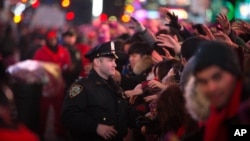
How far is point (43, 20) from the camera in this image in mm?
25719

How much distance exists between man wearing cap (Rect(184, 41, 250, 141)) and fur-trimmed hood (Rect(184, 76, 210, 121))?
0.26 meters

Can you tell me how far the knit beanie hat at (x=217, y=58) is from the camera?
15.8ft

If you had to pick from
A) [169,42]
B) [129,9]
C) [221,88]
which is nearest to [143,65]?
[169,42]

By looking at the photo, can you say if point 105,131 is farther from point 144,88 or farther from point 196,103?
point 196,103

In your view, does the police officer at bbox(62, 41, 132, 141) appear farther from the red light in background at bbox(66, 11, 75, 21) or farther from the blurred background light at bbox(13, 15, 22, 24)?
the red light in background at bbox(66, 11, 75, 21)

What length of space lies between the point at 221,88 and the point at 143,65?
21.7 feet

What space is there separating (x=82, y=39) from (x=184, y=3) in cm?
4085

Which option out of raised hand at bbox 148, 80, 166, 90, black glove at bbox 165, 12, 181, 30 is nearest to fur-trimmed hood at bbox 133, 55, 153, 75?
black glove at bbox 165, 12, 181, 30

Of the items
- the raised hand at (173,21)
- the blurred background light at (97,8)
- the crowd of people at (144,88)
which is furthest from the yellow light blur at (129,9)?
the raised hand at (173,21)

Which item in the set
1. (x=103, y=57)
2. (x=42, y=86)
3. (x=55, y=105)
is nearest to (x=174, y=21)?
Result: (x=103, y=57)

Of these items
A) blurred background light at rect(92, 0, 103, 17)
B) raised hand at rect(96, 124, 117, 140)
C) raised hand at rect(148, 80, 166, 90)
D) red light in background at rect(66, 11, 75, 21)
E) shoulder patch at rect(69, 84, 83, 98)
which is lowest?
raised hand at rect(96, 124, 117, 140)

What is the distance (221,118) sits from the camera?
4785 millimetres

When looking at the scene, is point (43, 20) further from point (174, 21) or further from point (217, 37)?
point (217, 37)

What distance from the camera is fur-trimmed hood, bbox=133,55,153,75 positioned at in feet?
36.9
